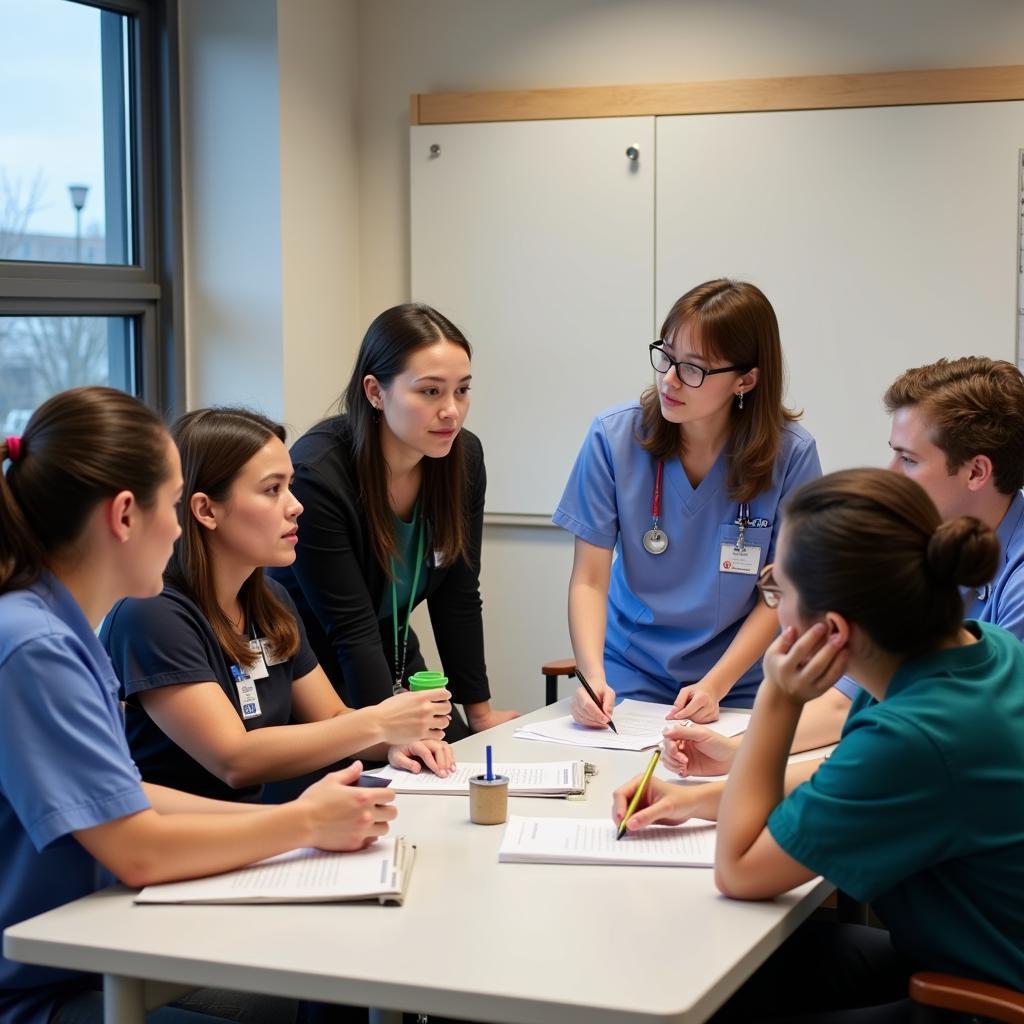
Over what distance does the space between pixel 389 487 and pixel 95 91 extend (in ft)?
5.97

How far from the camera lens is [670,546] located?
8.90 ft

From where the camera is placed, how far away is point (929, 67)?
3.79 m

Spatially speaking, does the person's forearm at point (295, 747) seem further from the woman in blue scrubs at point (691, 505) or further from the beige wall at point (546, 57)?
the beige wall at point (546, 57)

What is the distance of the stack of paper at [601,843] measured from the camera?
170cm

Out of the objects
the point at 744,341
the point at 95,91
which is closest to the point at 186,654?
the point at 744,341

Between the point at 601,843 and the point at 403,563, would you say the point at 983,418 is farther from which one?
the point at 403,563

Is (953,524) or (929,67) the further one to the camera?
(929,67)

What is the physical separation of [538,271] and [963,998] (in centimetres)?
308

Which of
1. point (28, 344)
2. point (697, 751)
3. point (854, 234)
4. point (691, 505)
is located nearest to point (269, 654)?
point (697, 751)

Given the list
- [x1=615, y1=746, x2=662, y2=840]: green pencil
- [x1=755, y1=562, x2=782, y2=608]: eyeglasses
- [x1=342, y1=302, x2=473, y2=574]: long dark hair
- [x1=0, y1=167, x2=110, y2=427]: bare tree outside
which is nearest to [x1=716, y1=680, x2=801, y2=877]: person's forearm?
[x1=755, y1=562, x2=782, y2=608]: eyeglasses

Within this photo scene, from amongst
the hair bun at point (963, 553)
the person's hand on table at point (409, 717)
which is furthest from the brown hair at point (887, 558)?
the person's hand on table at point (409, 717)

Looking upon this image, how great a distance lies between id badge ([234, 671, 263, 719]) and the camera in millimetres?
2104

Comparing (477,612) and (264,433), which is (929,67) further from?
(264,433)

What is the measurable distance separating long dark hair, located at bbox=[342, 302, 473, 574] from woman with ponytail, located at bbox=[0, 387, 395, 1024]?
0.89 metres
